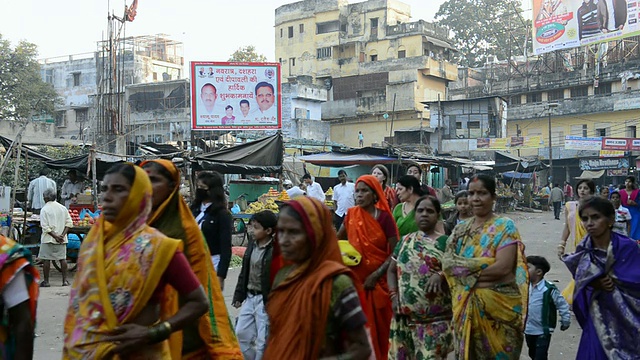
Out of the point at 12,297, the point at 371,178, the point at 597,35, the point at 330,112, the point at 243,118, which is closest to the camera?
the point at 12,297

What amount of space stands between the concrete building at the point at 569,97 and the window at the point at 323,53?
10.3 meters

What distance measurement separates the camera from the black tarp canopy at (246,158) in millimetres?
15414

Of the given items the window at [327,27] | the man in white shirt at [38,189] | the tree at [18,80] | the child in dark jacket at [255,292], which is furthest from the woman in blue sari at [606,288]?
the window at [327,27]

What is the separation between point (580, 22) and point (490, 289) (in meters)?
35.0

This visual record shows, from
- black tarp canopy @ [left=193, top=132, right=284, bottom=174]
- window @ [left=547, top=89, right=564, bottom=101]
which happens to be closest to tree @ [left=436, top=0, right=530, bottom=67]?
window @ [left=547, top=89, right=564, bottom=101]

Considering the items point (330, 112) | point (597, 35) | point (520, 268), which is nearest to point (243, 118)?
point (520, 268)

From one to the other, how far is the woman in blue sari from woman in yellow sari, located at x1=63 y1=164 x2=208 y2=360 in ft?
8.90

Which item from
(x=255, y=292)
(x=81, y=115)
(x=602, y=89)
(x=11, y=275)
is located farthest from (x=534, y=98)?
(x=11, y=275)

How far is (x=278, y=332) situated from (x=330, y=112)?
44852mm

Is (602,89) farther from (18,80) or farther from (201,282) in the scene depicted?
(201,282)

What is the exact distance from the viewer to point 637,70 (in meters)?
40.4

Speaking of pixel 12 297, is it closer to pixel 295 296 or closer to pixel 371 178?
pixel 295 296

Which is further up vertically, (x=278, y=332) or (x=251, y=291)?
(x=278, y=332)

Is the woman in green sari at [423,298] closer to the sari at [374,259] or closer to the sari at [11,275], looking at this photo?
the sari at [374,259]
